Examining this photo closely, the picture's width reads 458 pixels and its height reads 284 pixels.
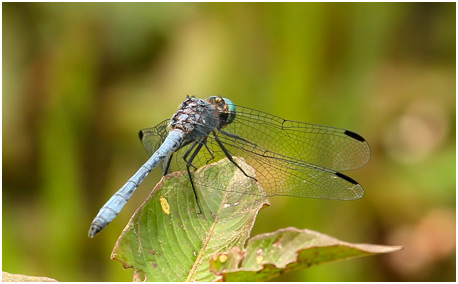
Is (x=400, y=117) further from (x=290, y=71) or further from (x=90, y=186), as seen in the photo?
(x=90, y=186)

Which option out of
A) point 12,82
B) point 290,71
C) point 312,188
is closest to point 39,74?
point 12,82

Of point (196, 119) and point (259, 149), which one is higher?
point (196, 119)

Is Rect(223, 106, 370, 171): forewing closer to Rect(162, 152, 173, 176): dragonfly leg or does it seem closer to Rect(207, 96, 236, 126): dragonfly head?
Rect(207, 96, 236, 126): dragonfly head

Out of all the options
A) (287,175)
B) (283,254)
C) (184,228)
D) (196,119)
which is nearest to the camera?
(283,254)

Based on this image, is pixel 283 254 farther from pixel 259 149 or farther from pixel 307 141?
pixel 307 141

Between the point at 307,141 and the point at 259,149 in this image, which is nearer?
the point at 259,149

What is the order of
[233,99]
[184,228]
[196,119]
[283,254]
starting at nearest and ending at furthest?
[283,254]
[184,228]
[196,119]
[233,99]

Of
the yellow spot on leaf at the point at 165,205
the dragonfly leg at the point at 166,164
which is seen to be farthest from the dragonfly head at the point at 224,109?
the yellow spot on leaf at the point at 165,205

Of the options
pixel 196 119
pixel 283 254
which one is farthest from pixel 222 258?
pixel 196 119
